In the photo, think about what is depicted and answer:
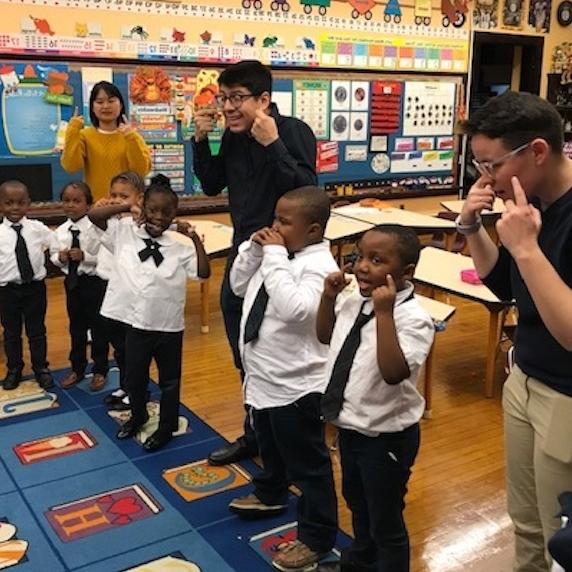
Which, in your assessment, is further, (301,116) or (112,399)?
(301,116)

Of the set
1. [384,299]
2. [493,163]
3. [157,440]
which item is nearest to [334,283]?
[384,299]

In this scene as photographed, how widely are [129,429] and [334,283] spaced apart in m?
1.67

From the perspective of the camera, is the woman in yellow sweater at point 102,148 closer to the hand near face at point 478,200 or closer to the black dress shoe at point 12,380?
the black dress shoe at point 12,380

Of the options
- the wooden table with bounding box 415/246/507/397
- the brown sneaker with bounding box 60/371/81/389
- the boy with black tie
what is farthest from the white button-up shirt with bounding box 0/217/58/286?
the wooden table with bounding box 415/246/507/397

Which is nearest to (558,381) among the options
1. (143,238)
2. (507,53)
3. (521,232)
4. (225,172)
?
(521,232)

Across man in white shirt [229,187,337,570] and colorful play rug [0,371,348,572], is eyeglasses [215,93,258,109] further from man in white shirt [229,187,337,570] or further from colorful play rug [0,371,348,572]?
colorful play rug [0,371,348,572]

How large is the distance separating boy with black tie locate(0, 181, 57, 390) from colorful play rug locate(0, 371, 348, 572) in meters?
0.36

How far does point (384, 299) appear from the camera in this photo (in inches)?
68.9

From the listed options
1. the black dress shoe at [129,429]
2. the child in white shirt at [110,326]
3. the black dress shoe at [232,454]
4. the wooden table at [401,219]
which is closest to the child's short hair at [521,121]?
the black dress shoe at [232,454]

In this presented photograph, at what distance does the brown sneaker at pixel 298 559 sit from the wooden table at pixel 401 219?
3203mm

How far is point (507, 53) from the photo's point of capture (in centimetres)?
843

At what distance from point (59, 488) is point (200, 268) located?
3.34 feet

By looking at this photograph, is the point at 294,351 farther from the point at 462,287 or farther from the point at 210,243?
the point at 210,243

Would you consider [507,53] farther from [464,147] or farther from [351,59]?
[351,59]
